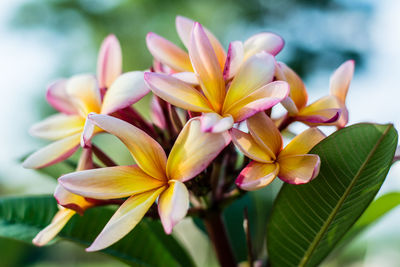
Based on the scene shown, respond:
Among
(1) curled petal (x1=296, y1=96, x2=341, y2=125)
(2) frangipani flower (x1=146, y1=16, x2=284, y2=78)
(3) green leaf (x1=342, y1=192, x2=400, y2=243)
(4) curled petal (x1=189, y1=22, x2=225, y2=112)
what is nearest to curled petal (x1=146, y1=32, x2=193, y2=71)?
(2) frangipani flower (x1=146, y1=16, x2=284, y2=78)

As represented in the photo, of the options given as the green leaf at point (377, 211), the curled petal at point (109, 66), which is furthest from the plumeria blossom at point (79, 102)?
the green leaf at point (377, 211)

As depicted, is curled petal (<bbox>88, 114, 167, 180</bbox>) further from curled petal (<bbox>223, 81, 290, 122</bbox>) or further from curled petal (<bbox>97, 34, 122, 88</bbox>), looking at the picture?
curled petal (<bbox>97, 34, 122, 88</bbox>)

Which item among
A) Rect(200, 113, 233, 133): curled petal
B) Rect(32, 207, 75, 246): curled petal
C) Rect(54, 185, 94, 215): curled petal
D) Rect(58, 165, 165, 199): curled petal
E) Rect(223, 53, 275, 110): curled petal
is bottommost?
Rect(32, 207, 75, 246): curled petal

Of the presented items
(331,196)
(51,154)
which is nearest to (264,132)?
(331,196)

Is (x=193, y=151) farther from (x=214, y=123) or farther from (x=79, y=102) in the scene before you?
(x=79, y=102)

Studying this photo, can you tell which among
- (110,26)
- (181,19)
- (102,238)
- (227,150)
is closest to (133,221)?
(102,238)

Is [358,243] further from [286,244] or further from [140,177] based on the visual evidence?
[140,177]

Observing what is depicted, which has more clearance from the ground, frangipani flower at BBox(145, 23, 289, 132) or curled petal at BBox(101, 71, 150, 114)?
frangipani flower at BBox(145, 23, 289, 132)
